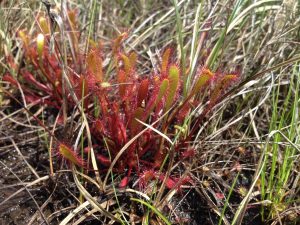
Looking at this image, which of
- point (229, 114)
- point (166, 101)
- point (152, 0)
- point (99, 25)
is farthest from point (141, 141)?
point (152, 0)

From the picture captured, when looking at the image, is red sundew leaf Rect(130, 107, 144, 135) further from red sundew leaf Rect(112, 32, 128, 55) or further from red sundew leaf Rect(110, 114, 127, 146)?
red sundew leaf Rect(112, 32, 128, 55)

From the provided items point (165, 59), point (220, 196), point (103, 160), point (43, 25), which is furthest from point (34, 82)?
point (220, 196)

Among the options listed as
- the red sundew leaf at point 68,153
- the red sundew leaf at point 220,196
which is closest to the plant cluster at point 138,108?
the red sundew leaf at point 68,153

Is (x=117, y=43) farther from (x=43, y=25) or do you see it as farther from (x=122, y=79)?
(x=43, y=25)

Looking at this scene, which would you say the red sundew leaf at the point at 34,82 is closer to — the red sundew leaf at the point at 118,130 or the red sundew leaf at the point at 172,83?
the red sundew leaf at the point at 118,130

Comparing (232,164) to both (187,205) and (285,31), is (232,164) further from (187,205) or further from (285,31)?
(285,31)

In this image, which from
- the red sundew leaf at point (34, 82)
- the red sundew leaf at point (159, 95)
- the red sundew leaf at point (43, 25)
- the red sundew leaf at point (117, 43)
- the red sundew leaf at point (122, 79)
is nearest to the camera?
the red sundew leaf at point (159, 95)

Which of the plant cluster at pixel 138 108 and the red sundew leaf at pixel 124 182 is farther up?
the plant cluster at pixel 138 108

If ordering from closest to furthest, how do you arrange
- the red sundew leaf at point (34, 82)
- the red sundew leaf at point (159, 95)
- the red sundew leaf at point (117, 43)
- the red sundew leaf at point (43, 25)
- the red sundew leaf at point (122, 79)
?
the red sundew leaf at point (159, 95) < the red sundew leaf at point (122, 79) < the red sundew leaf at point (117, 43) < the red sundew leaf at point (43, 25) < the red sundew leaf at point (34, 82)

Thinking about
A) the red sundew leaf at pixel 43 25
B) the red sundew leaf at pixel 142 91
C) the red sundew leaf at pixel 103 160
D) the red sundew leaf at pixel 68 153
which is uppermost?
the red sundew leaf at pixel 43 25
